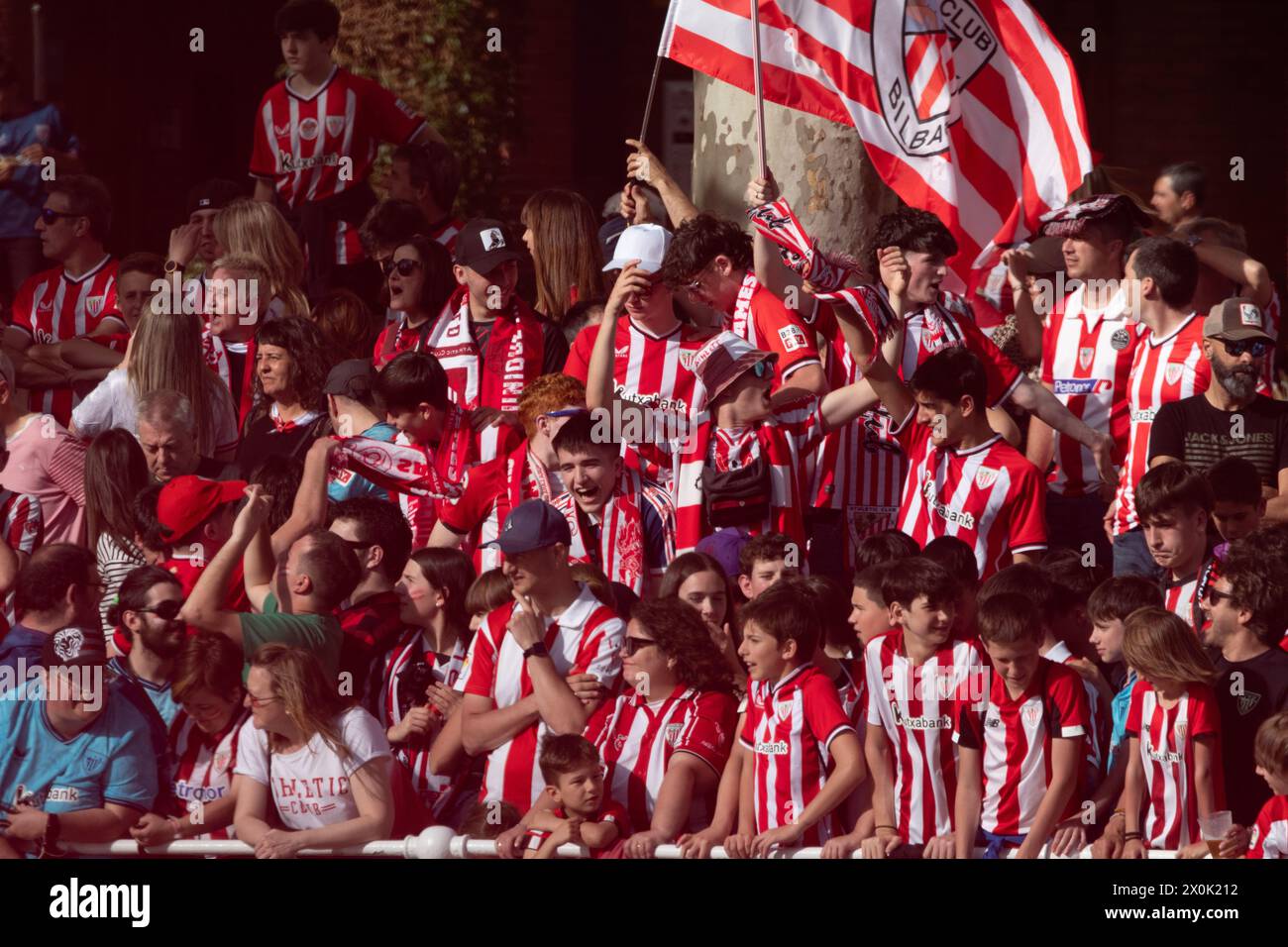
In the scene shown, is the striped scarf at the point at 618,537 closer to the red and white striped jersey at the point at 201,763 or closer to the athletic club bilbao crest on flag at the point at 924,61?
the red and white striped jersey at the point at 201,763

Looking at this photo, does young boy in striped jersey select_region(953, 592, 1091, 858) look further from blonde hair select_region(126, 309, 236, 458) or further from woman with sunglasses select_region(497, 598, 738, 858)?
blonde hair select_region(126, 309, 236, 458)

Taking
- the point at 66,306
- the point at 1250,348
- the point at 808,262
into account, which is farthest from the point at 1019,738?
the point at 66,306

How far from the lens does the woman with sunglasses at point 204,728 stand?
848cm

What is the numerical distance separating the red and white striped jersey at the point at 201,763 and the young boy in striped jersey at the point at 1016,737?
249 cm

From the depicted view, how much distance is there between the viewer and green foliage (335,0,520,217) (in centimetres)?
1413

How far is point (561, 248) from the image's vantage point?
11.0 m

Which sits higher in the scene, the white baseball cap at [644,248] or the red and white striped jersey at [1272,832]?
the white baseball cap at [644,248]

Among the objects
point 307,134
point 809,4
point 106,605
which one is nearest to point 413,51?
point 307,134

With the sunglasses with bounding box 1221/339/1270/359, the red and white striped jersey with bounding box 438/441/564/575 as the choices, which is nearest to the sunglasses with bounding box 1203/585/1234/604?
the sunglasses with bounding box 1221/339/1270/359

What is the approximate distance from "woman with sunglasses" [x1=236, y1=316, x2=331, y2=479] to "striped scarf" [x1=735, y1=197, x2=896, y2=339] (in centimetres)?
190

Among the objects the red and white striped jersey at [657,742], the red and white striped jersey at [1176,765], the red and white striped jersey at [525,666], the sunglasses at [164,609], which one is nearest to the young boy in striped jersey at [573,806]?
the red and white striped jersey at [657,742]

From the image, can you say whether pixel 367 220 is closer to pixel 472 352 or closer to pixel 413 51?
pixel 472 352

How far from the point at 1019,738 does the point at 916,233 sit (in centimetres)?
261

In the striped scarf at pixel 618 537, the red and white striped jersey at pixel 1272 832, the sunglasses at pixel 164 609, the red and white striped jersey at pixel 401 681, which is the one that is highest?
the striped scarf at pixel 618 537
